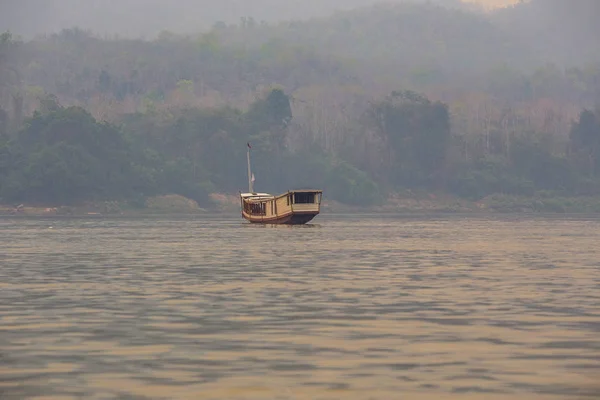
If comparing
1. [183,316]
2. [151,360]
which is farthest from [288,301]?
[151,360]

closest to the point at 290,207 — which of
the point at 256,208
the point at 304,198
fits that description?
the point at 304,198

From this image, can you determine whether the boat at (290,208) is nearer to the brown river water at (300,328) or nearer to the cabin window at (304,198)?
the cabin window at (304,198)

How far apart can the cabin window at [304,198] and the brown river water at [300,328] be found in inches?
2470

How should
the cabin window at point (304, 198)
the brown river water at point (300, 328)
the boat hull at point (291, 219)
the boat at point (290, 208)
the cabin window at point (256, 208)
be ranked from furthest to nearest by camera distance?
the cabin window at point (256, 208), the boat hull at point (291, 219), the boat at point (290, 208), the cabin window at point (304, 198), the brown river water at point (300, 328)

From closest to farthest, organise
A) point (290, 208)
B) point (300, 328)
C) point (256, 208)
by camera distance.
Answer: point (300, 328)
point (290, 208)
point (256, 208)

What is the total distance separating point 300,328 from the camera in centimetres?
3428

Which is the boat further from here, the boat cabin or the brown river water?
the brown river water

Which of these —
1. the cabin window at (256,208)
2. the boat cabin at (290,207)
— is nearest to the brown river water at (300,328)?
the boat cabin at (290,207)

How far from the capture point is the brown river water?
2512 cm

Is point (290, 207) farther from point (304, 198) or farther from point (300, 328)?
point (300, 328)

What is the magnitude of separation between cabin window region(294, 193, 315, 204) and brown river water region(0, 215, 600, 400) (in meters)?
62.7

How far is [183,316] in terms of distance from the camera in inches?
1470

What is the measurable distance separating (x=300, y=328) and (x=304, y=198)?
98.2 m

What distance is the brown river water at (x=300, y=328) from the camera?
25.1 metres
